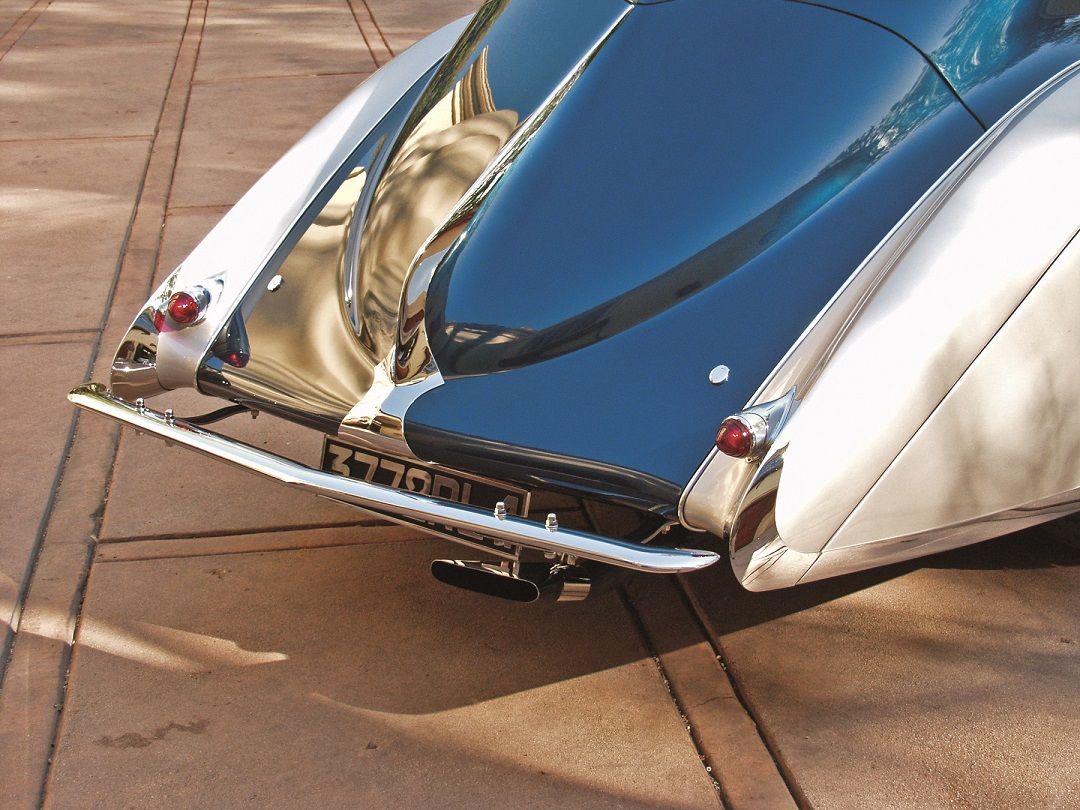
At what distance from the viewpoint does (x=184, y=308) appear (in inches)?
112

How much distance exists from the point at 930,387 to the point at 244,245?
5.54 feet

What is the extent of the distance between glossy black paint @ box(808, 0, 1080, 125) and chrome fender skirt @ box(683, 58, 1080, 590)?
22 cm

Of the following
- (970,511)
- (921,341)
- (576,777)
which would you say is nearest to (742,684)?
(576,777)

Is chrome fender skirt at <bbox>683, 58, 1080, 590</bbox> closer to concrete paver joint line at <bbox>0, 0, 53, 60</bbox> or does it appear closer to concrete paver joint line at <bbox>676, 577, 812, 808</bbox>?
concrete paver joint line at <bbox>676, 577, 812, 808</bbox>

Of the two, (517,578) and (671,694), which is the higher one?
(517,578)

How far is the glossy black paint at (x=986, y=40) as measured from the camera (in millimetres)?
2719

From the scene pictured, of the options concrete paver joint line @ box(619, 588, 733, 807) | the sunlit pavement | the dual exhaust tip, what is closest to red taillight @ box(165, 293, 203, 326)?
the sunlit pavement

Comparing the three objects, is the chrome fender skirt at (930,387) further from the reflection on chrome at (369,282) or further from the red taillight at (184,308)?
the red taillight at (184,308)

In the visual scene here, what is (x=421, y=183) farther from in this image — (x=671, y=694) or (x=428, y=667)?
(x=671, y=694)

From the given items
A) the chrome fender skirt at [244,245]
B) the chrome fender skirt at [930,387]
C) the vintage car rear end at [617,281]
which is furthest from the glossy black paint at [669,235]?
the chrome fender skirt at [244,245]

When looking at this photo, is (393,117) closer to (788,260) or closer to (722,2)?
(722,2)

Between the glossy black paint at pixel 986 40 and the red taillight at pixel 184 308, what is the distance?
1657mm

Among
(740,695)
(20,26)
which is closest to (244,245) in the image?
(740,695)

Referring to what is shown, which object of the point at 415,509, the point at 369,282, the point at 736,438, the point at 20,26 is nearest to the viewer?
the point at 736,438
